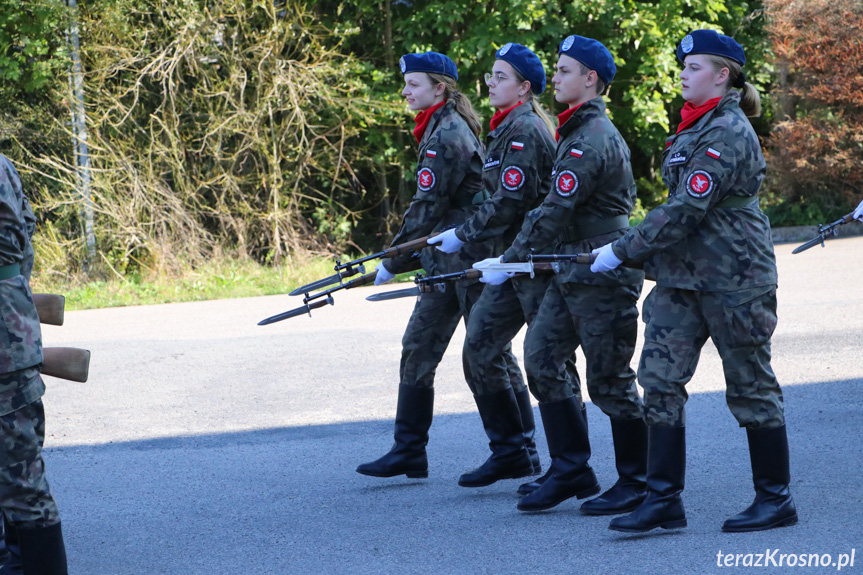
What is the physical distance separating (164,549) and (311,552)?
2.14ft

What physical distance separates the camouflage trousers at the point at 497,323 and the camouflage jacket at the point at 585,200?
0.72 feet

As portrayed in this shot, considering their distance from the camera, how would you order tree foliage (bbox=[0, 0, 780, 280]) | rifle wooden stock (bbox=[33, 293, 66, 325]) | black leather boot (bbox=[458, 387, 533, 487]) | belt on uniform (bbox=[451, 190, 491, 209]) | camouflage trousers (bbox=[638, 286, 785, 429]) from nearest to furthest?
A: 1. camouflage trousers (bbox=[638, 286, 785, 429])
2. rifle wooden stock (bbox=[33, 293, 66, 325])
3. black leather boot (bbox=[458, 387, 533, 487])
4. belt on uniform (bbox=[451, 190, 491, 209])
5. tree foliage (bbox=[0, 0, 780, 280])

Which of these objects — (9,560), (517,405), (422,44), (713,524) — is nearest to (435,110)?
(517,405)

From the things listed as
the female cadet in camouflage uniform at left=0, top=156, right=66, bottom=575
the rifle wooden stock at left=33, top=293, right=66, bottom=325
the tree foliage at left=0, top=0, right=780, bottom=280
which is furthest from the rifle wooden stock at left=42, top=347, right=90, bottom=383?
the tree foliage at left=0, top=0, right=780, bottom=280

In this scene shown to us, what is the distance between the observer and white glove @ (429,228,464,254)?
473 centimetres

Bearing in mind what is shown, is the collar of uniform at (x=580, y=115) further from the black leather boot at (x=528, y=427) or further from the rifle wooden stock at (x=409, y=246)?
the black leather boot at (x=528, y=427)

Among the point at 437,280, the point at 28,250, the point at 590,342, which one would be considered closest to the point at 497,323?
the point at 437,280

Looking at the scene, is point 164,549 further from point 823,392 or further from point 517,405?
point 823,392

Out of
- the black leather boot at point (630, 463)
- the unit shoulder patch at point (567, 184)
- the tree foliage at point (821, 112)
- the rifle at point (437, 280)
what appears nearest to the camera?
the unit shoulder patch at point (567, 184)

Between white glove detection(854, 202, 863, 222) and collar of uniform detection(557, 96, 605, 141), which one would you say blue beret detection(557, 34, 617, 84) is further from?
white glove detection(854, 202, 863, 222)

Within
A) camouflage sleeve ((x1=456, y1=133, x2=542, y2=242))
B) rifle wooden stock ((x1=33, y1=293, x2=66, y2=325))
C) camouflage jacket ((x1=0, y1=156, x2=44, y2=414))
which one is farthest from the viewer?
camouflage sleeve ((x1=456, y1=133, x2=542, y2=242))

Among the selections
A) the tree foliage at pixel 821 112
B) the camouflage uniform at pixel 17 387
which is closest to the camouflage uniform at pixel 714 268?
the camouflage uniform at pixel 17 387

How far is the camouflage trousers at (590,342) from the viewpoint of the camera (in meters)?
4.27

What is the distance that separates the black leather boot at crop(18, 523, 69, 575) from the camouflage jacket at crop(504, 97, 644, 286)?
7.10 feet
